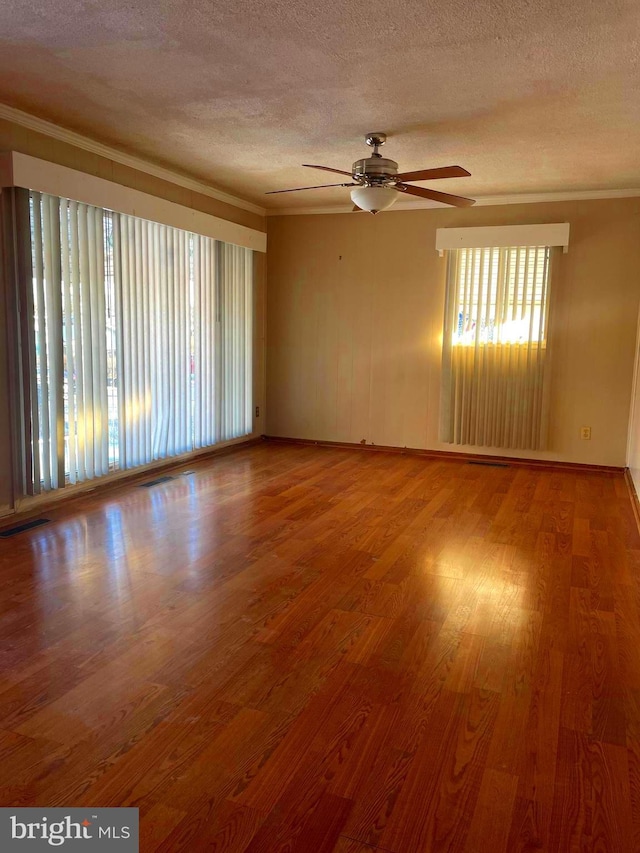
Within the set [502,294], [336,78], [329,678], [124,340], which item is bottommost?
[329,678]

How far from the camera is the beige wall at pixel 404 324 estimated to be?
19.5ft

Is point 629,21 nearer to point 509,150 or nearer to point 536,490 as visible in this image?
point 509,150

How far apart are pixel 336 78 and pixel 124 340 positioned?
2575 mm

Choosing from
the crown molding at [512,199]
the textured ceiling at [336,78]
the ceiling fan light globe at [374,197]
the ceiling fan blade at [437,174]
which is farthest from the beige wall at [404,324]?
the ceiling fan blade at [437,174]

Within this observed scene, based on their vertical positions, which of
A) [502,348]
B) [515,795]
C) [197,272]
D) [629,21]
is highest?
[629,21]

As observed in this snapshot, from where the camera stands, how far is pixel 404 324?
6652 millimetres

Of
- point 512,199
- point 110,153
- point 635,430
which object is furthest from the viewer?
point 512,199

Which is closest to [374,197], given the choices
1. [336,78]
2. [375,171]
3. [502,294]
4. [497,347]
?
[375,171]

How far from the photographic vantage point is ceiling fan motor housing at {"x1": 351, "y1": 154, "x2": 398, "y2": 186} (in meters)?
4.18

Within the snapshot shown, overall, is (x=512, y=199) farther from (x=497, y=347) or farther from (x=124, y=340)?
(x=124, y=340)

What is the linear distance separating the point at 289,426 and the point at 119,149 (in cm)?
347

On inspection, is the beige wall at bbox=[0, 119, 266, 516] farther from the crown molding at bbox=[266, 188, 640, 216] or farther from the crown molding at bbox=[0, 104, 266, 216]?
the crown molding at bbox=[266, 188, 640, 216]

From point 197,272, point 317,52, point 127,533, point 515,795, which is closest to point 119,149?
point 197,272

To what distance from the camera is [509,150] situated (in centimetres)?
458
